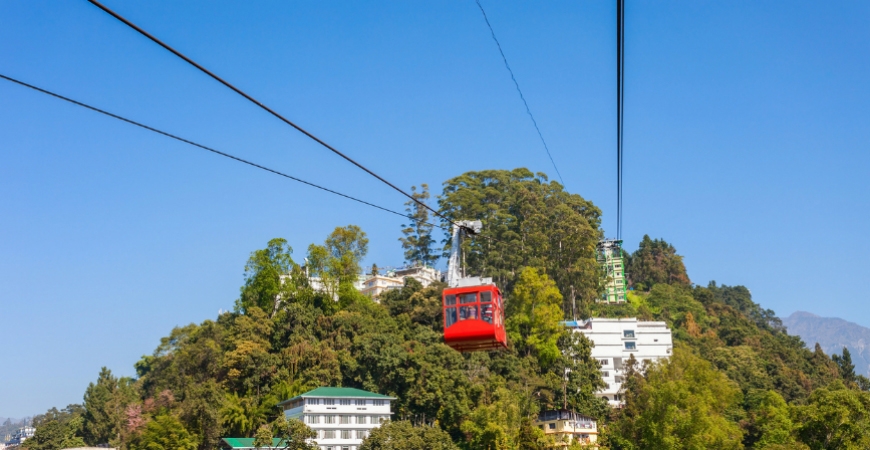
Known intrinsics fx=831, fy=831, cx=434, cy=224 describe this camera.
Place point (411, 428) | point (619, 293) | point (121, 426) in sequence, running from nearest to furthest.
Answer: point (411, 428) < point (121, 426) < point (619, 293)

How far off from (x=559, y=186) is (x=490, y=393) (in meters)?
37.7

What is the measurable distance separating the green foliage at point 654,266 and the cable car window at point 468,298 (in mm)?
102847

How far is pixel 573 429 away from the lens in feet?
206

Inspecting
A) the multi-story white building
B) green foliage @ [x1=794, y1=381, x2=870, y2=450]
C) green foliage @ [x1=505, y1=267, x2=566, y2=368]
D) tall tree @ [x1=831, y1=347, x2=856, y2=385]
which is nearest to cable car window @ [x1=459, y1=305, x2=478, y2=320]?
the multi-story white building

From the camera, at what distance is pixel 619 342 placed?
253 ft

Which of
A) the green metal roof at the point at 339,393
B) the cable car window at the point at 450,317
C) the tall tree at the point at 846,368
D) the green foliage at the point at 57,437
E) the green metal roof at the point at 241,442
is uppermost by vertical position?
the cable car window at the point at 450,317

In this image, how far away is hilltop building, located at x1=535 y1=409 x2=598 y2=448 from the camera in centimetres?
6238

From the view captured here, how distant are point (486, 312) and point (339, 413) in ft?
119

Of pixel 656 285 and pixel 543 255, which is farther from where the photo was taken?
pixel 656 285

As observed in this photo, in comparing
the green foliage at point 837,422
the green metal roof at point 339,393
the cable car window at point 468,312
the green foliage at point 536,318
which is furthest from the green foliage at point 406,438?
the cable car window at point 468,312

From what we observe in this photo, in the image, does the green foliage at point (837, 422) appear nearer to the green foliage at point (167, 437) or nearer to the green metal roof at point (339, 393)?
the green metal roof at point (339, 393)

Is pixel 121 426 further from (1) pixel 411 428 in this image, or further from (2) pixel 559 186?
(2) pixel 559 186

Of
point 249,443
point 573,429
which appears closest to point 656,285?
point 573,429

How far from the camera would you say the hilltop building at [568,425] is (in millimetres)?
62375
